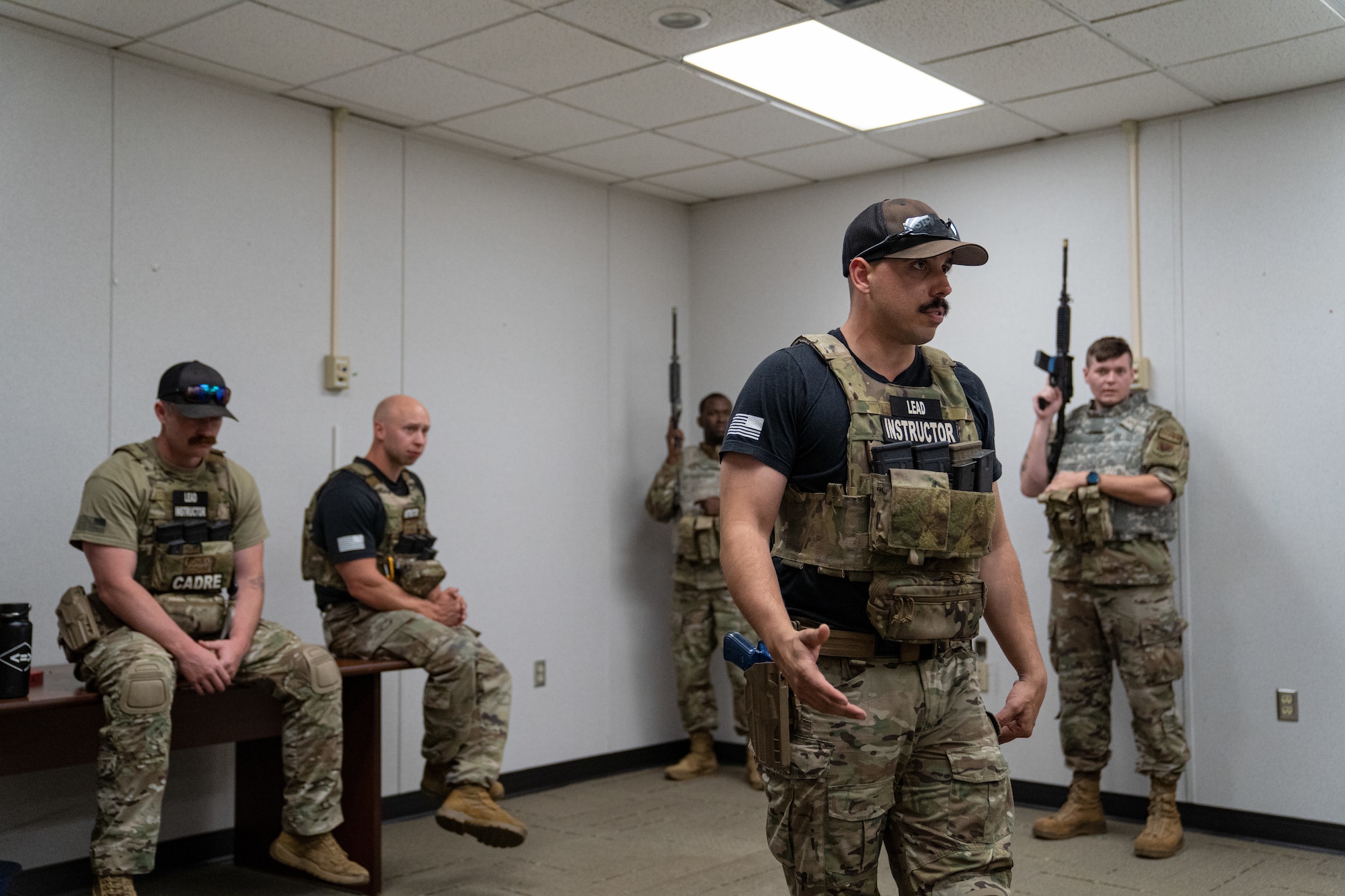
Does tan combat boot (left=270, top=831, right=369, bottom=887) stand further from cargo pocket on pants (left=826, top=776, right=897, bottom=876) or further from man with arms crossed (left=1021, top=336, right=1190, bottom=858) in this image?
man with arms crossed (left=1021, top=336, right=1190, bottom=858)

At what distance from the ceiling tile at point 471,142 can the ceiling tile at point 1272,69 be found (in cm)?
280

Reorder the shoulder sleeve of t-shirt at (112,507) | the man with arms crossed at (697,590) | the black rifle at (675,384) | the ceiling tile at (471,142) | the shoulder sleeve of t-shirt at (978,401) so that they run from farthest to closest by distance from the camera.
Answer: the black rifle at (675,384) → the man with arms crossed at (697,590) → the ceiling tile at (471,142) → the shoulder sleeve of t-shirt at (112,507) → the shoulder sleeve of t-shirt at (978,401)

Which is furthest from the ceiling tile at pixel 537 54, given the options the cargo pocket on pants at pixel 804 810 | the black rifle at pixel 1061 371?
the cargo pocket on pants at pixel 804 810

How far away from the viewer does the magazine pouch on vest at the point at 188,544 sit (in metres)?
3.71

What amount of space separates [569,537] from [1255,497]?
119 inches

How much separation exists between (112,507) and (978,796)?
2633 mm

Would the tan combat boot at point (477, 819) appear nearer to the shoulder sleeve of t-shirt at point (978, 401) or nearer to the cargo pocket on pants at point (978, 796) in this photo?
the cargo pocket on pants at point (978, 796)

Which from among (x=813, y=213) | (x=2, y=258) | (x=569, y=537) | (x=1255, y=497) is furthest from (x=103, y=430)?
(x=1255, y=497)

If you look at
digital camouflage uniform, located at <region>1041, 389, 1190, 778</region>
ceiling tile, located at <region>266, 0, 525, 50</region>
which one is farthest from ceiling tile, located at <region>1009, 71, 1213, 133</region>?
ceiling tile, located at <region>266, 0, 525, 50</region>

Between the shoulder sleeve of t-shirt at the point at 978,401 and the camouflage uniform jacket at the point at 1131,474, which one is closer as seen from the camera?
the shoulder sleeve of t-shirt at the point at 978,401

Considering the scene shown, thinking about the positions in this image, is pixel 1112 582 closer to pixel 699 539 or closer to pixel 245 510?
pixel 699 539

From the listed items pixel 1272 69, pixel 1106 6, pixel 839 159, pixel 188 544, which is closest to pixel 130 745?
pixel 188 544

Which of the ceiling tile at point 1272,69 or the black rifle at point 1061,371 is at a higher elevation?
the ceiling tile at point 1272,69

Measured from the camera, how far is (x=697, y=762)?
6.04 metres
